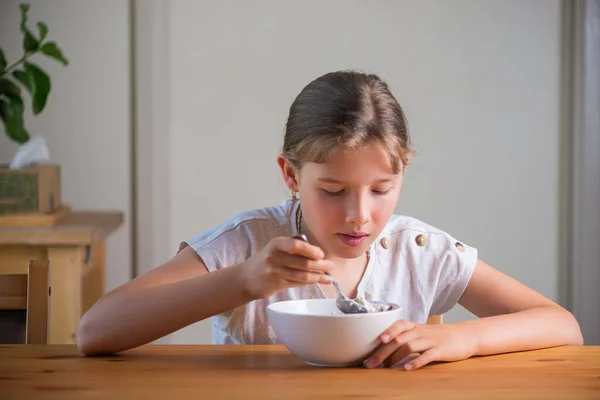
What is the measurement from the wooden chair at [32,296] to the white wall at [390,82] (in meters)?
1.68

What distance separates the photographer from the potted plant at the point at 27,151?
2213 millimetres

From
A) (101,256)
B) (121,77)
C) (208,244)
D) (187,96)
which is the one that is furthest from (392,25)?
(208,244)

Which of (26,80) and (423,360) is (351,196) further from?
(26,80)

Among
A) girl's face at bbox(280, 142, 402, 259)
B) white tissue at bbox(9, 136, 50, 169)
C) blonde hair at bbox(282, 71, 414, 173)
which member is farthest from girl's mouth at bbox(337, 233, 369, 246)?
white tissue at bbox(9, 136, 50, 169)

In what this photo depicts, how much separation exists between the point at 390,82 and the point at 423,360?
206 centimetres

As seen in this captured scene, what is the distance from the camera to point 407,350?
0.99 m

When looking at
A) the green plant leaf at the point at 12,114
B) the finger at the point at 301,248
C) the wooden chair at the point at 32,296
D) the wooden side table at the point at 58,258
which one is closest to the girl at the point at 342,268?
the finger at the point at 301,248

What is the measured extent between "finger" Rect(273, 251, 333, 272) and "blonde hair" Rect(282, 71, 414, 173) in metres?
0.25

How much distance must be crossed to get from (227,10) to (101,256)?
103cm

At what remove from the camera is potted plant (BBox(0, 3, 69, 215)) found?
87.1 inches

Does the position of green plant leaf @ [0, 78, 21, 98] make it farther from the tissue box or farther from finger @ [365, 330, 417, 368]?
finger @ [365, 330, 417, 368]

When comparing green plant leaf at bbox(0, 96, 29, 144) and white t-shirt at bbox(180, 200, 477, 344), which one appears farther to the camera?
green plant leaf at bbox(0, 96, 29, 144)

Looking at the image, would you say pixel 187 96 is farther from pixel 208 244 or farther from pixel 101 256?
pixel 208 244

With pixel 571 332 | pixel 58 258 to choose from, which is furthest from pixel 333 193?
pixel 58 258
